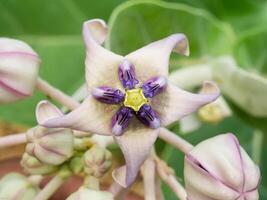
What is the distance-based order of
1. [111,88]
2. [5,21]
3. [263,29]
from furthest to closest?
1. [5,21]
2. [263,29]
3. [111,88]

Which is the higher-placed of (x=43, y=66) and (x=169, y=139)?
(x=169, y=139)

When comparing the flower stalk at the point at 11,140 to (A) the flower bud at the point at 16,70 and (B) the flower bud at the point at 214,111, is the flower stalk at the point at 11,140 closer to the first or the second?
(A) the flower bud at the point at 16,70

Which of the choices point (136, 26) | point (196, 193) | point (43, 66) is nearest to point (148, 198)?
point (196, 193)

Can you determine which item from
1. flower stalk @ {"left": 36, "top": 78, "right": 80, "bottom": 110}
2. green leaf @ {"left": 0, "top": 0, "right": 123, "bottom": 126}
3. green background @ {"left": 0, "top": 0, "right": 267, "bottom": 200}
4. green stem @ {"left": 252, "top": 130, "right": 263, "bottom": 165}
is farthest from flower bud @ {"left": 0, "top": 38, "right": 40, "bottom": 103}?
green stem @ {"left": 252, "top": 130, "right": 263, "bottom": 165}

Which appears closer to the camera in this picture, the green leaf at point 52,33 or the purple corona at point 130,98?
the purple corona at point 130,98

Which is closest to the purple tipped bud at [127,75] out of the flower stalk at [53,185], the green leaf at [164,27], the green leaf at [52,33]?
the flower stalk at [53,185]

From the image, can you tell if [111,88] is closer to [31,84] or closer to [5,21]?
[31,84]
